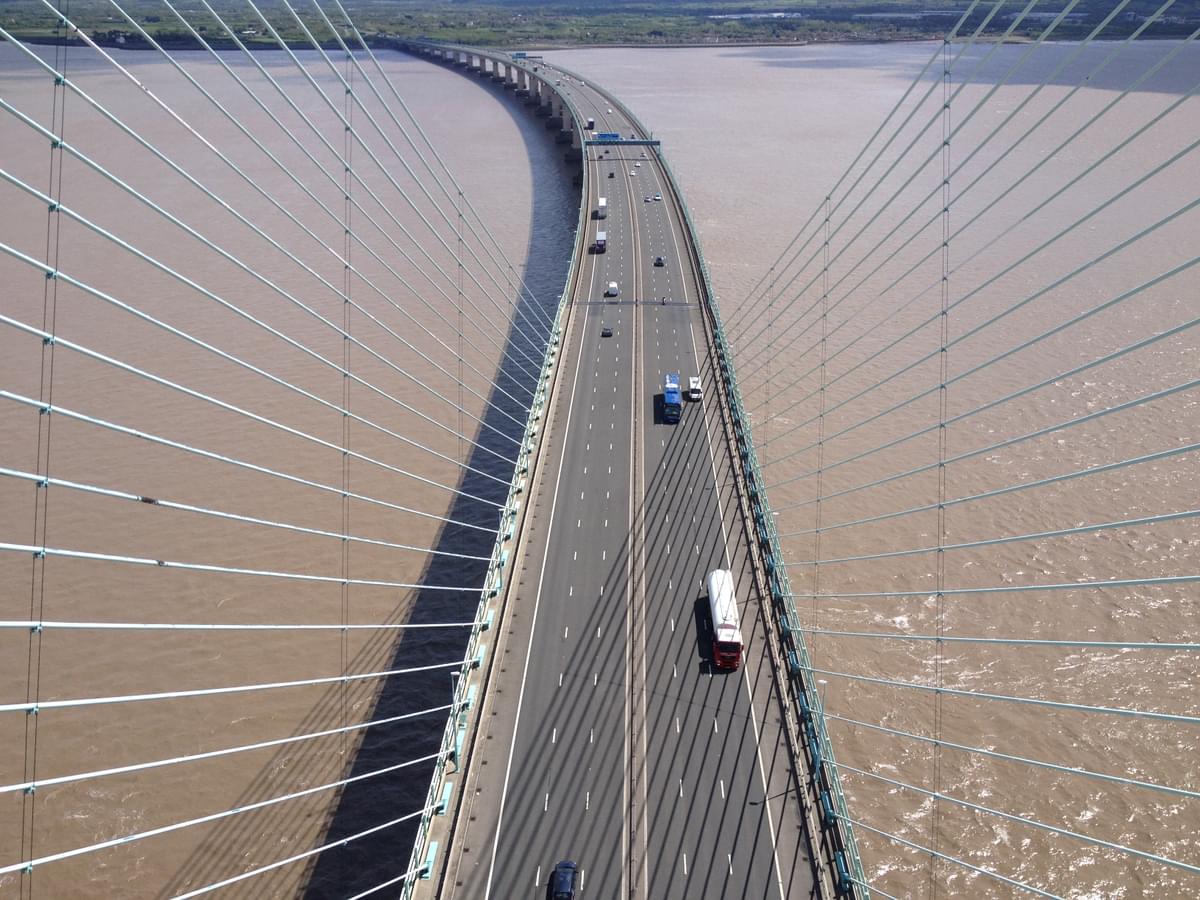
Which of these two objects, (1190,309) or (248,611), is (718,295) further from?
(248,611)

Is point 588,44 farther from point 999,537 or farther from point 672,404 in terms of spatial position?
point 999,537

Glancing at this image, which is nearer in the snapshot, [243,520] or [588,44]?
[243,520]

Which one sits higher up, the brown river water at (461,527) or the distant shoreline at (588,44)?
the distant shoreline at (588,44)

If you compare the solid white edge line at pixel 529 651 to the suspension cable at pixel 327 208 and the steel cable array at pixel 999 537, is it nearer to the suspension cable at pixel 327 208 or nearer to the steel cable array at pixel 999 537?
the suspension cable at pixel 327 208

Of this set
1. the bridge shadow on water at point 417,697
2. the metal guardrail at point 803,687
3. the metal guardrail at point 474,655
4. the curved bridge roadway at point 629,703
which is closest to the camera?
the metal guardrail at point 803,687

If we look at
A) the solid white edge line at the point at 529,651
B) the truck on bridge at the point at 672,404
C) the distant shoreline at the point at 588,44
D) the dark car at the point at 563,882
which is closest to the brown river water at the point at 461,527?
the solid white edge line at the point at 529,651

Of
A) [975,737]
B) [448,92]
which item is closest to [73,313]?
[975,737]

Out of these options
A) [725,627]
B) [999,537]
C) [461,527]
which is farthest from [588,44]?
[725,627]
